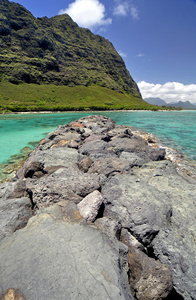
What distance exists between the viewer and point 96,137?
37.3 ft

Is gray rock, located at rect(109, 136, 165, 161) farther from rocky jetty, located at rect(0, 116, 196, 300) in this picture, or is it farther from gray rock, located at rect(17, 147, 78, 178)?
rocky jetty, located at rect(0, 116, 196, 300)

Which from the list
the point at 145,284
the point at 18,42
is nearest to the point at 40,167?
the point at 145,284

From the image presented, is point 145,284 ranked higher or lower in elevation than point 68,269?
lower

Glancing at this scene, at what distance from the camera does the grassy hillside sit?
86.0m

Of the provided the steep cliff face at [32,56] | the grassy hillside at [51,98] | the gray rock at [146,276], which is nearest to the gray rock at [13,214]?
the gray rock at [146,276]

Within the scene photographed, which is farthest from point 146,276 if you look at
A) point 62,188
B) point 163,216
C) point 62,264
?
point 62,188

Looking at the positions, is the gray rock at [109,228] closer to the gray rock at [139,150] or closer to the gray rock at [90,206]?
the gray rock at [90,206]

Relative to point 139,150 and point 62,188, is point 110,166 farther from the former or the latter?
point 139,150

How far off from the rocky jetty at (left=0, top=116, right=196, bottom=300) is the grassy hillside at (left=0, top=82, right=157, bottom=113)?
78941 millimetres

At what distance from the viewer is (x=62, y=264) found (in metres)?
2.49

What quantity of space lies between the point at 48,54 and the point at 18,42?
92.3 feet

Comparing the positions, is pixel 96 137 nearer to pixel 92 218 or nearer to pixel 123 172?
pixel 123 172

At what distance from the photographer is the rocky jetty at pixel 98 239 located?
91.6 inches

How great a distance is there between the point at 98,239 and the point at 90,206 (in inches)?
37.6
